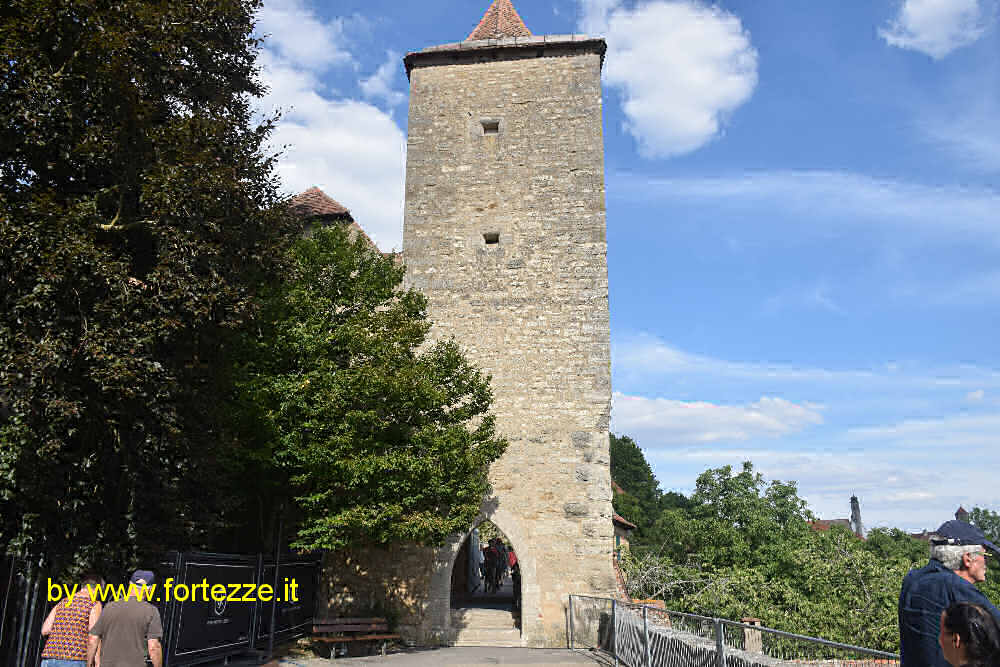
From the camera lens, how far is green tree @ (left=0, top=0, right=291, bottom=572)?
6.82m

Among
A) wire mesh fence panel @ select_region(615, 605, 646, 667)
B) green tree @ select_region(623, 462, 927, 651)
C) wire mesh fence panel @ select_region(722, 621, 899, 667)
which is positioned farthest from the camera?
green tree @ select_region(623, 462, 927, 651)

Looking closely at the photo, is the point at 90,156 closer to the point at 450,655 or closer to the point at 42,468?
the point at 42,468

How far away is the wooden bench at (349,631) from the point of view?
10883 millimetres


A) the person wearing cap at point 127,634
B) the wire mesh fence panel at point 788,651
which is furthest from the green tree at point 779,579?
the person wearing cap at point 127,634

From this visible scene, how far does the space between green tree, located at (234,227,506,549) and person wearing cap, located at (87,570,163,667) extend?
515 centimetres

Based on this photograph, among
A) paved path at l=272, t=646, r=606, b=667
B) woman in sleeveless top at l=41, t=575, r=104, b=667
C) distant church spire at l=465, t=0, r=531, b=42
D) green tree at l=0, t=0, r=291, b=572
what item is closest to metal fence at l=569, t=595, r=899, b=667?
paved path at l=272, t=646, r=606, b=667

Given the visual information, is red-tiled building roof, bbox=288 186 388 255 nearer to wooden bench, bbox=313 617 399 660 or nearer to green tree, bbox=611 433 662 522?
wooden bench, bbox=313 617 399 660

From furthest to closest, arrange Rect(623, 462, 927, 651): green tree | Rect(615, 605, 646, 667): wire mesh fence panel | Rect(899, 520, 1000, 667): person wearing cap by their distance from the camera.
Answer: Rect(623, 462, 927, 651): green tree → Rect(615, 605, 646, 667): wire mesh fence panel → Rect(899, 520, 1000, 667): person wearing cap

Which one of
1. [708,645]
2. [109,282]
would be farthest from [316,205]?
[708,645]

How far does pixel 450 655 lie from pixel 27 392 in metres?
7.81

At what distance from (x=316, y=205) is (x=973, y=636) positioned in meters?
16.3

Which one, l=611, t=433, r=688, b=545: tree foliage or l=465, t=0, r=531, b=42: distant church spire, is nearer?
l=465, t=0, r=531, b=42: distant church spire

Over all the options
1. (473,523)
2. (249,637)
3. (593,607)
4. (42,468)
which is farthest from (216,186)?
(593,607)

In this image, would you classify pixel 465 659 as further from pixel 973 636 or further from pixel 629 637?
pixel 973 636
